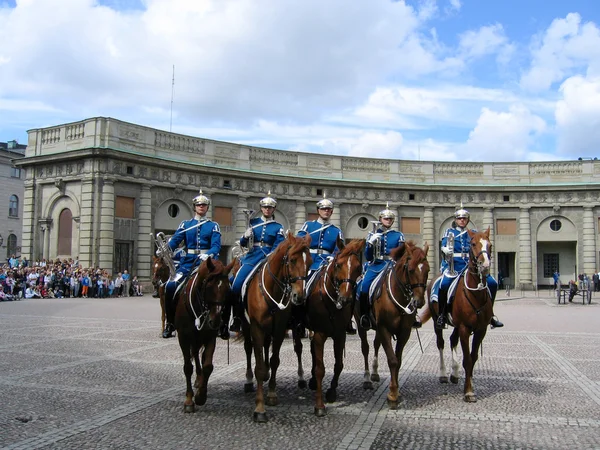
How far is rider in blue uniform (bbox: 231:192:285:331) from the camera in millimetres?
10086

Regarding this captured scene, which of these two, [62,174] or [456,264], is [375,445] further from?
[62,174]

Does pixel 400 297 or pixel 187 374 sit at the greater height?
pixel 400 297

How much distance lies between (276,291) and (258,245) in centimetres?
165

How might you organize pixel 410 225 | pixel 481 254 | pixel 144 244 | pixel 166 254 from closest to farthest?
pixel 481 254
pixel 166 254
pixel 144 244
pixel 410 225

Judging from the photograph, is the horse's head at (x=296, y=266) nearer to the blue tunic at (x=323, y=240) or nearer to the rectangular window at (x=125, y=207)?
the blue tunic at (x=323, y=240)

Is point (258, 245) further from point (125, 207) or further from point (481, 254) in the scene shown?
point (125, 207)

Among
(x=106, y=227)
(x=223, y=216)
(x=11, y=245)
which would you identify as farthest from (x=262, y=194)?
(x=11, y=245)

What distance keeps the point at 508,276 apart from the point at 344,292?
44338 millimetres

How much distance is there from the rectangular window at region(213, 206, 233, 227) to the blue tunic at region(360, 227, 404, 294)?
30769 mm

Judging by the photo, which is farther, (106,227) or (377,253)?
(106,227)

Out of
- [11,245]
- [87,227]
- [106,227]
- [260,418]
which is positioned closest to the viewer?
[260,418]

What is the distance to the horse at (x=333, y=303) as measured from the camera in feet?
30.0

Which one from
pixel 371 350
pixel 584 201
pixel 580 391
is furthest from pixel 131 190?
pixel 584 201

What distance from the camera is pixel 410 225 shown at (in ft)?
160
